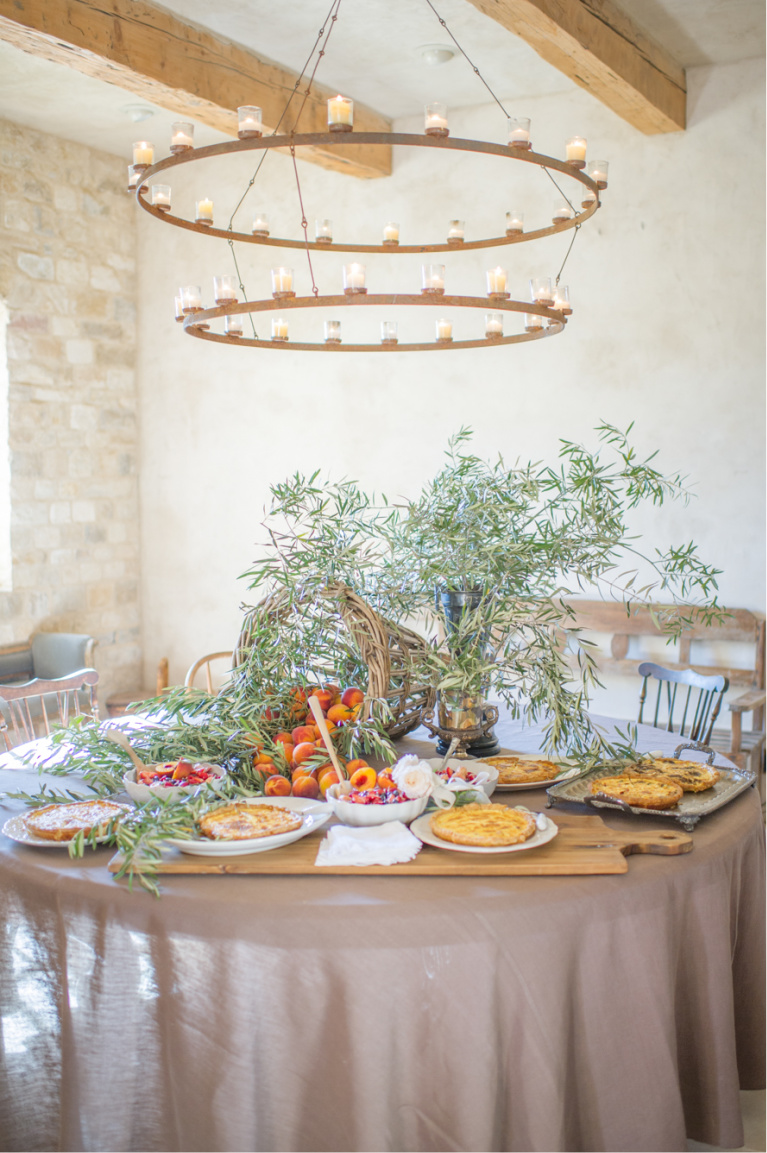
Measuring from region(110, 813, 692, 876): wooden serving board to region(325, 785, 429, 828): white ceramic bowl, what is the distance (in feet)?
0.27

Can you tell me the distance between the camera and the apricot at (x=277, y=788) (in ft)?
7.00

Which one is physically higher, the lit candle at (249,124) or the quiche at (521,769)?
the lit candle at (249,124)

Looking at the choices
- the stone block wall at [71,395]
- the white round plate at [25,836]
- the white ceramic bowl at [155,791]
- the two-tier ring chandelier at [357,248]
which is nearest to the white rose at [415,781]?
the white ceramic bowl at [155,791]

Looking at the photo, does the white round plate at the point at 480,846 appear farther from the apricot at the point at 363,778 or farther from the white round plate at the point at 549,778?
the white round plate at the point at 549,778

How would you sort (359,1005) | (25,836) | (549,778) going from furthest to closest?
(549,778)
(25,836)
(359,1005)

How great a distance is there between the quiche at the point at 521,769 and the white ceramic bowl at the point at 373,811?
340 millimetres

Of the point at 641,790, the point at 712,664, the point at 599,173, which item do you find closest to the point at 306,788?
the point at 641,790

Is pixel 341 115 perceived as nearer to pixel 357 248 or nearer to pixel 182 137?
pixel 182 137

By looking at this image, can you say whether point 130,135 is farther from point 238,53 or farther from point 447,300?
point 447,300

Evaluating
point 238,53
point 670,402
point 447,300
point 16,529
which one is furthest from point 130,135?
point 447,300

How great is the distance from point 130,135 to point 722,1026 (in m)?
5.30

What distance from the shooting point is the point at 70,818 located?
1963mm

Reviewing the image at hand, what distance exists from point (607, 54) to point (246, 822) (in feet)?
10.8

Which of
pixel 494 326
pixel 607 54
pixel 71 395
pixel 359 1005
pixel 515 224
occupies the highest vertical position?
pixel 607 54
